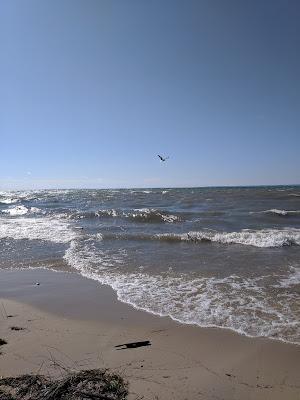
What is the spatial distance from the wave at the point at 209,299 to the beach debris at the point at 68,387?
2.32 m

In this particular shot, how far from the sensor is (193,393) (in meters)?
3.71

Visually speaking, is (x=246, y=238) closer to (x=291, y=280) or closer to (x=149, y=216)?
(x=291, y=280)

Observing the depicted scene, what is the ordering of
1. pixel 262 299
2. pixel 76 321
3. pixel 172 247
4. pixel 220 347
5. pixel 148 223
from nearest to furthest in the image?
pixel 220 347, pixel 76 321, pixel 262 299, pixel 172 247, pixel 148 223

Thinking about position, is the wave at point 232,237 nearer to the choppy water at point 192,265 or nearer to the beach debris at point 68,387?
the choppy water at point 192,265

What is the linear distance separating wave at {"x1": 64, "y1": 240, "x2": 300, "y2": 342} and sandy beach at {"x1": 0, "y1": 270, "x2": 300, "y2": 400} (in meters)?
0.33

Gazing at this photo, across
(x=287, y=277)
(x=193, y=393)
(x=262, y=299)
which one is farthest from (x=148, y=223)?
(x=193, y=393)

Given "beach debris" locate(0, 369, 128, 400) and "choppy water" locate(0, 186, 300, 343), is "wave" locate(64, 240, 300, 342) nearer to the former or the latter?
"choppy water" locate(0, 186, 300, 343)

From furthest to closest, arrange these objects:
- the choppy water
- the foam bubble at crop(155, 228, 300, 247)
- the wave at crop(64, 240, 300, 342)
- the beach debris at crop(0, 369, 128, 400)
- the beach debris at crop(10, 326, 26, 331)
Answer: the foam bubble at crop(155, 228, 300, 247)
the choppy water
the wave at crop(64, 240, 300, 342)
the beach debris at crop(10, 326, 26, 331)
the beach debris at crop(0, 369, 128, 400)

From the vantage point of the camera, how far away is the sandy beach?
12.7 ft

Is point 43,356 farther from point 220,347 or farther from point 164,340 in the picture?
point 220,347

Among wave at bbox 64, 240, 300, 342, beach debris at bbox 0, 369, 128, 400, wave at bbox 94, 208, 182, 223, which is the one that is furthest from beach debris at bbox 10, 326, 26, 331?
wave at bbox 94, 208, 182, 223

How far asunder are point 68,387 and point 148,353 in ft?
4.43

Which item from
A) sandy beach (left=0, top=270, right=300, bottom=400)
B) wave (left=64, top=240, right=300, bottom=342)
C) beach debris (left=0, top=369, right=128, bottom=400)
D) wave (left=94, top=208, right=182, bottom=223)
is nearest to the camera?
beach debris (left=0, top=369, right=128, bottom=400)

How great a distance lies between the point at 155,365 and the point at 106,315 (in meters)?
2.23
